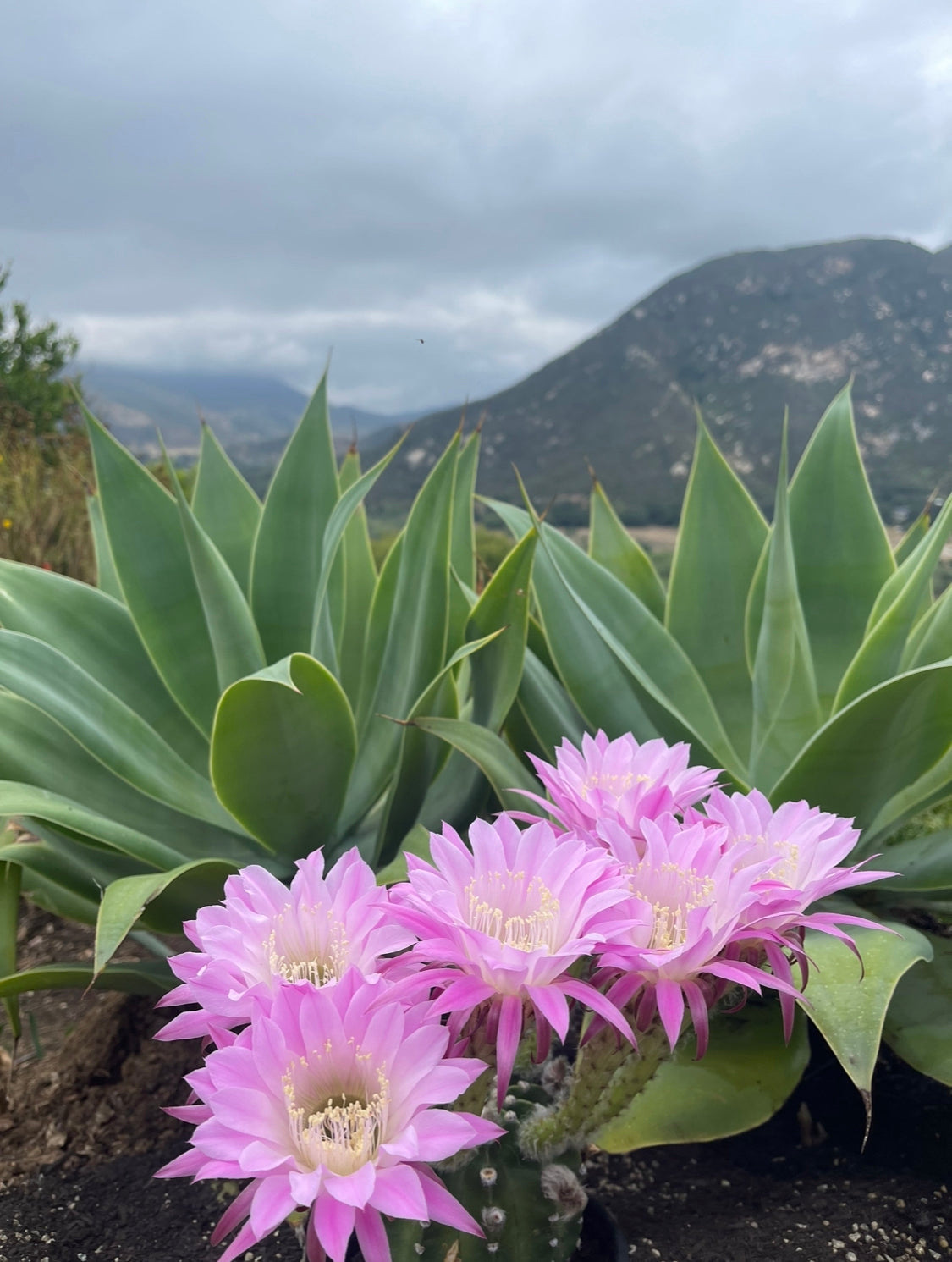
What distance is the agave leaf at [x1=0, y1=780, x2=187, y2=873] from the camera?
1119 millimetres

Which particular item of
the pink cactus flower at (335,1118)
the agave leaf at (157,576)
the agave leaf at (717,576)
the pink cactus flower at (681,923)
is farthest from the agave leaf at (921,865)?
the agave leaf at (157,576)

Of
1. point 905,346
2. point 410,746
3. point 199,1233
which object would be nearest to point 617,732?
point 410,746

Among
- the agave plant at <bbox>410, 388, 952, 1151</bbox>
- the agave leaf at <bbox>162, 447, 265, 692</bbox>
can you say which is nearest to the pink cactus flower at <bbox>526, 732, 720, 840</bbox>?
the agave plant at <bbox>410, 388, 952, 1151</bbox>

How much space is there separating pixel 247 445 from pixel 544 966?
37458 mm

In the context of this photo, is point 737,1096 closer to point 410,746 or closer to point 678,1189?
point 678,1189

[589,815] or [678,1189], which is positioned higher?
[589,815]

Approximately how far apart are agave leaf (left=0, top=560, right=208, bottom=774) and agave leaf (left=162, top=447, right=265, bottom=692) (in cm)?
25

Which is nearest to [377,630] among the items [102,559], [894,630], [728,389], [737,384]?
[102,559]

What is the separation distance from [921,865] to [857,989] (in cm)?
45

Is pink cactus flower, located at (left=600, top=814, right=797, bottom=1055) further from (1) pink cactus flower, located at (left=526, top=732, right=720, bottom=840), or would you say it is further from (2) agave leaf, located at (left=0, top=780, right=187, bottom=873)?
(2) agave leaf, located at (left=0, top=780, right=187, bottom=873)

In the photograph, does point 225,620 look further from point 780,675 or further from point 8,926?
point 780,675

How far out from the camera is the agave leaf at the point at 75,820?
44.1 inches

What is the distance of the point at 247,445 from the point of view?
3606 centimetres

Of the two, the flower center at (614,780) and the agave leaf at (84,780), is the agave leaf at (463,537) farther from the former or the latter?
the flower center at (614,780)
